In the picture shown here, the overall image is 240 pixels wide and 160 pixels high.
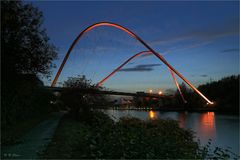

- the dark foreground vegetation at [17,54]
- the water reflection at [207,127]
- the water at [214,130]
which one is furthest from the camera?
the water reflection at [207,127]

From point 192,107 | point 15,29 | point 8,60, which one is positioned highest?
point 15,29

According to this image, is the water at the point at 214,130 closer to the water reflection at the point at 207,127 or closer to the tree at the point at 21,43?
the water reflection at the point at 207,127

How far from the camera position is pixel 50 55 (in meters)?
11.3

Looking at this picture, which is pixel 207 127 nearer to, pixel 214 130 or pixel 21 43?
pixel 214 130

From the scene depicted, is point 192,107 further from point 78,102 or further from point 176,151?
point 176,151

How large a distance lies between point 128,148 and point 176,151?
1.04 meters

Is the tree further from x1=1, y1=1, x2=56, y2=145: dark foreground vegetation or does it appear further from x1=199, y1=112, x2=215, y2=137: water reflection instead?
x1=199, y1=112, x2=215, y2=137: water reflection

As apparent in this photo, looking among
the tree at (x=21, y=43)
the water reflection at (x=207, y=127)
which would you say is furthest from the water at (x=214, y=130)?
the tree at (x=21, y=43)

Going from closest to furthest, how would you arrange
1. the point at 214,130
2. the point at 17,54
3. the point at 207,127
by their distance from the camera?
the point at 17,54 < the point at 214,130 < the point at 207,127

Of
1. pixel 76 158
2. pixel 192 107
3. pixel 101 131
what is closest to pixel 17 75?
pixel 101 131

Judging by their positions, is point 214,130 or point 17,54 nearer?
point 17,54

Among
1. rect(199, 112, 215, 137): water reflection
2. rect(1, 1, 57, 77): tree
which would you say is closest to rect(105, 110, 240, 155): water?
rect(199, 112, 215, 137): water reflection

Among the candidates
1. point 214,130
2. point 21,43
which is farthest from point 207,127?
point 21,43

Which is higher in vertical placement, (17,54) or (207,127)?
(17,54)
